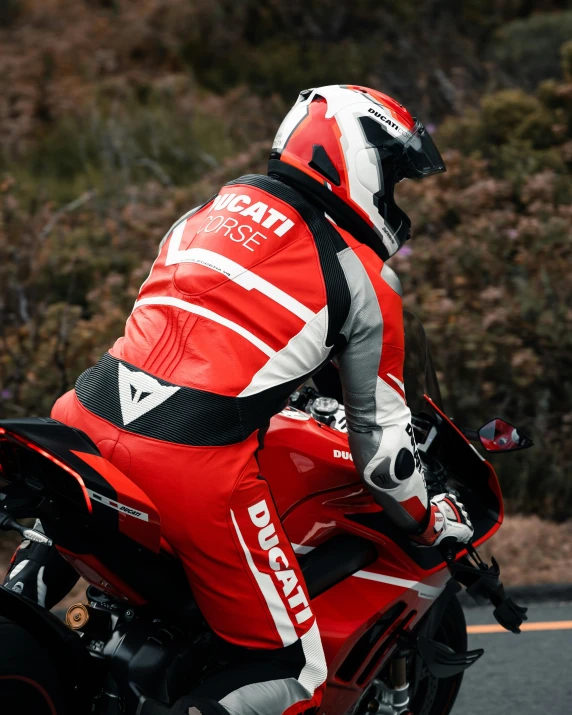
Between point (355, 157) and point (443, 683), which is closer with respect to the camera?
point (355, 157)

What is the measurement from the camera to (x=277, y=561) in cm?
252

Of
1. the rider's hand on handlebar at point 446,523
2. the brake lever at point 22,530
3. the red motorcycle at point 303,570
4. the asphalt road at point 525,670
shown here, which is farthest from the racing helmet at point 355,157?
the asphalt road at point 525,670

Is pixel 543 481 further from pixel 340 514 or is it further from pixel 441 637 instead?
pixel 340 514

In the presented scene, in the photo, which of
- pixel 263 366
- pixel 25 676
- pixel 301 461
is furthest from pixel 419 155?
pixel 25 676

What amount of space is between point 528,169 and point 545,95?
3.87ft

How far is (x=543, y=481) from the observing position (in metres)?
5.89

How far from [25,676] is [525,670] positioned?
2.59 m

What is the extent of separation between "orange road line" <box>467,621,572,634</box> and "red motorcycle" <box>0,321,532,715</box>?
3.97 feet

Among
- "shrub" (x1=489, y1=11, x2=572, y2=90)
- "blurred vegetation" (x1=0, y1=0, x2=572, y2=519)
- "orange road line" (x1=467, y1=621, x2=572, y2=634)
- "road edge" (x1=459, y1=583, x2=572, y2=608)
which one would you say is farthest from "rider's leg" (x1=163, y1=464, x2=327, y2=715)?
"shrub" (x1=489, y1=11, x2=572, y2=90)

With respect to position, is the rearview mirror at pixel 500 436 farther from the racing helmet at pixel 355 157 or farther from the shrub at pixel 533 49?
the shrub at pixel 533 49

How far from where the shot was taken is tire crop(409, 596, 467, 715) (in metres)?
3.47

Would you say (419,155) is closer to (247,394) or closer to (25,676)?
(247,394)

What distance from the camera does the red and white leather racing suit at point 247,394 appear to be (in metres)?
2.44

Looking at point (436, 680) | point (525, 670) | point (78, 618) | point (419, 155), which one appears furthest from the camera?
point (525, 670)
